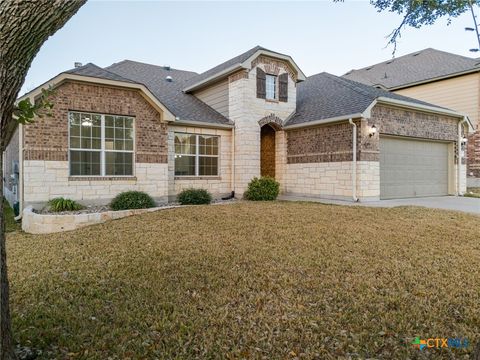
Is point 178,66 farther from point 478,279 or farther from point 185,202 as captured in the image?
point 478,279

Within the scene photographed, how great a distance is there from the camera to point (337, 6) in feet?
17.2

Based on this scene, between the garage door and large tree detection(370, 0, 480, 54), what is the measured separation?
893cm

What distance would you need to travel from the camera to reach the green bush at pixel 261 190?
42.9 ft

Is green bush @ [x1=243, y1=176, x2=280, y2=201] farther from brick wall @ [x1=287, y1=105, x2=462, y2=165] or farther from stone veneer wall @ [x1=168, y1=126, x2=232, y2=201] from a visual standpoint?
brick wall @ [x1=287, y1=105, x2=462, y2=165]

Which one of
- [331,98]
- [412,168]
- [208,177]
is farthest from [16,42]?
[412,168]

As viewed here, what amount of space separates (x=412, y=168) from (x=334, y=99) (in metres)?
4.70

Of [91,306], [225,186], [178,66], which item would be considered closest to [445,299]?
[91,306]

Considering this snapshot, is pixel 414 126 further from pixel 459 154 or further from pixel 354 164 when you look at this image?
pixel 354 164

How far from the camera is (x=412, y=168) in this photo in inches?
564

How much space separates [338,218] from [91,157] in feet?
25.8

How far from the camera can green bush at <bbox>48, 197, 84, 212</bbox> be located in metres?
9.08

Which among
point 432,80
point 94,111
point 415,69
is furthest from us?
point 415,69

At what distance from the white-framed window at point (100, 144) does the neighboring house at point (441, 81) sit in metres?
18.6

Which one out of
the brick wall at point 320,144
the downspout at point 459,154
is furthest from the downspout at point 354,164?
the downspout at point 459,154
